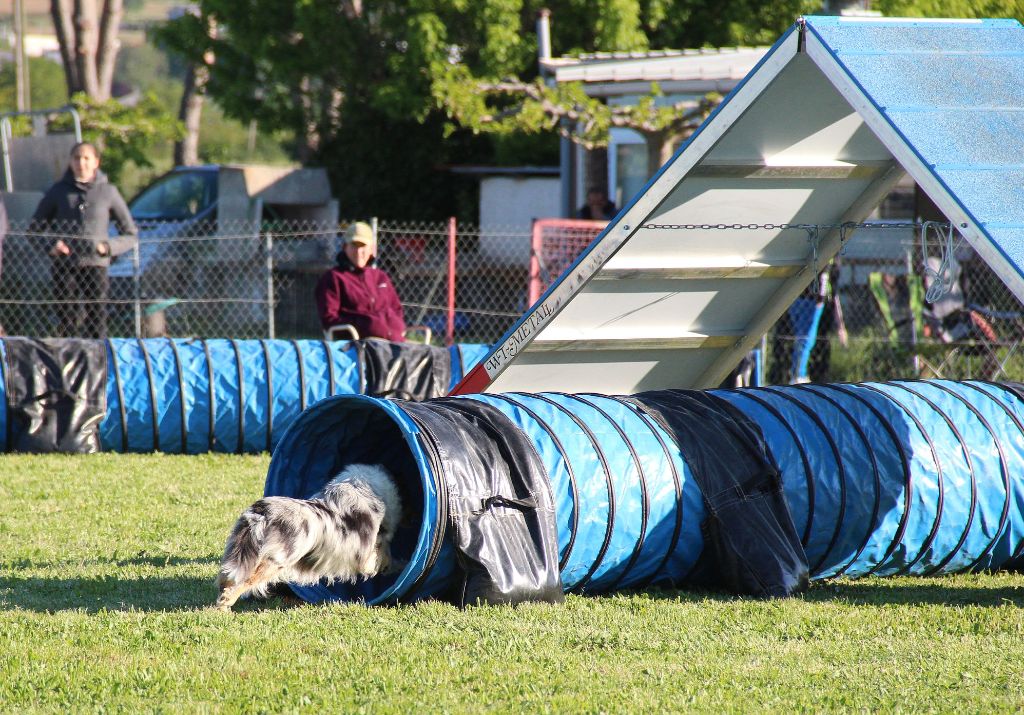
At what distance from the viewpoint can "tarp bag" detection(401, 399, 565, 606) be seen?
509cm

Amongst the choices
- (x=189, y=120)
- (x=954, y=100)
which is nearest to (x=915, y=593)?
(x=954, y=100)

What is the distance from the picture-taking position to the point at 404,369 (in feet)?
31.8

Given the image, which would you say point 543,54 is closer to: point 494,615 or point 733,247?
point 733,247

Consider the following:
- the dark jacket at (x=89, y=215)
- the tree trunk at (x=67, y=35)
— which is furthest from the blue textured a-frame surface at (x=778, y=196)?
the tree trunk at (x=67, y=35)

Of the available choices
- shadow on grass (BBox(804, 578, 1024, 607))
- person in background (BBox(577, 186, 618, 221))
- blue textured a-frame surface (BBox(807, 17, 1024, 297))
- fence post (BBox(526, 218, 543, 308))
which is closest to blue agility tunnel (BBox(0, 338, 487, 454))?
fence post (BBox(526, 218, 543, 308))

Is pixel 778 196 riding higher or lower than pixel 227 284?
higher

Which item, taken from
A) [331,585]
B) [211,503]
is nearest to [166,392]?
[211,503]

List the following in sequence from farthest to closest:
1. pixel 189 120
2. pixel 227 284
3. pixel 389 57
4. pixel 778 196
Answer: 1. pixel 189 120
2. pixel 389 57
3. pixel 227 284
4. pixel 778 196

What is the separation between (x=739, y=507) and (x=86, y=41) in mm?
22907

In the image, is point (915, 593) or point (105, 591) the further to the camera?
point (915, 593)

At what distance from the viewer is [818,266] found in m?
7.08

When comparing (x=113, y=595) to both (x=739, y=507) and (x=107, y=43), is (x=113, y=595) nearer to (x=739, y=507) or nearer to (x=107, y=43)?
(x=739, y=507)

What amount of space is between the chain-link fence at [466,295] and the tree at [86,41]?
940cm

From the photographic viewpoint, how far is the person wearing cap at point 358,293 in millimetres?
10305
